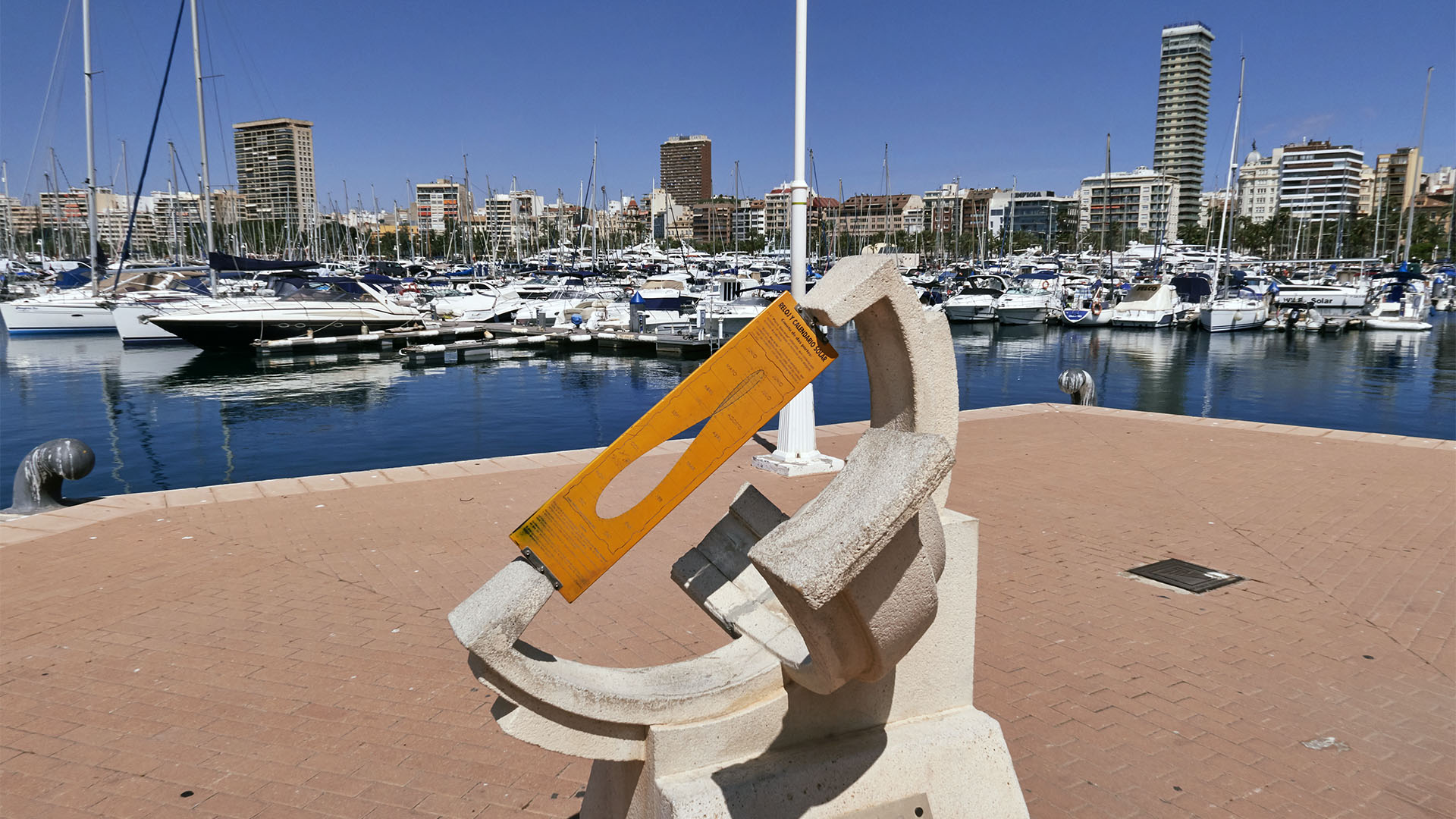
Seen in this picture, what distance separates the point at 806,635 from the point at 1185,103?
218 m

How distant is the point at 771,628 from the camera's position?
10.9 feet

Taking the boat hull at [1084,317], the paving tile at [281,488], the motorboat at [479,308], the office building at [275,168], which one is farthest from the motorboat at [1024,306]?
the office building at [275,168]

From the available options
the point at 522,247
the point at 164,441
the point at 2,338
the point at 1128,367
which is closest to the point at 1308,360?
the point at 1128,367

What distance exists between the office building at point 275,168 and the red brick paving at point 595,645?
115932 mm

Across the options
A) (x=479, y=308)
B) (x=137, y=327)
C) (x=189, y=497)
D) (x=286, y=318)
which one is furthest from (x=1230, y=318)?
(x=137, y=327)

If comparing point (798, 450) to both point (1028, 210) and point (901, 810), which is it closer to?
point (901, 810)

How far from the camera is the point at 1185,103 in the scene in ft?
614

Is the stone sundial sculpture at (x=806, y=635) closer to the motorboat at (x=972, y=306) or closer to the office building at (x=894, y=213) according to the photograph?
the motorboat at (x=972, y=306)

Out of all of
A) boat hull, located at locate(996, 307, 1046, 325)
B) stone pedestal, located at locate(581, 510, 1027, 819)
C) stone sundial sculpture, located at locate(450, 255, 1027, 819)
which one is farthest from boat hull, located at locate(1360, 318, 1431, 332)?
stone sundial sculpture, located at locate(450, 255, 1027, 819)

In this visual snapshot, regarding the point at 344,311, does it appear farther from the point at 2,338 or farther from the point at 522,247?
the point at 522,247

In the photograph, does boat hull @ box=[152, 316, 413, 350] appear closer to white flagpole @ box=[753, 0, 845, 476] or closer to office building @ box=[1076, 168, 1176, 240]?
white flagpole @ box=[753, 0, 845, 476]

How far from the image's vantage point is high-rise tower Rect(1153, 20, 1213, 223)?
186m

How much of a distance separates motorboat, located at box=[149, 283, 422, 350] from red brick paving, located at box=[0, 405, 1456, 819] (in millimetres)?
27490

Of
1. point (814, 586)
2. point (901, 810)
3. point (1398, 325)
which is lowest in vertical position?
point (1398, 325)
